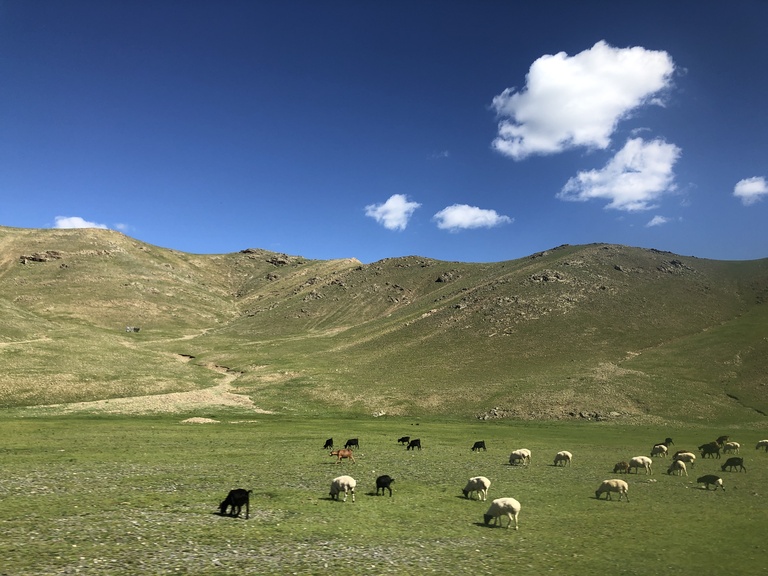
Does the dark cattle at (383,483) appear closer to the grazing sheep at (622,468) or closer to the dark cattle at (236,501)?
the dark cattle at (236,501)

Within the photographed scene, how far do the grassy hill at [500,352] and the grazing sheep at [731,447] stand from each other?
2491 cm

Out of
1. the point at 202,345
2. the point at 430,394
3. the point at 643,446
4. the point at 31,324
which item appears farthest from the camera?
the point at 202,345

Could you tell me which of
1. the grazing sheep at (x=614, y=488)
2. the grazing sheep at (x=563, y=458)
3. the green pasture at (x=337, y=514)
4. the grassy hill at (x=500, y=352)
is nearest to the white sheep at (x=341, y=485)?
the green pasture at (x=337, y=514)

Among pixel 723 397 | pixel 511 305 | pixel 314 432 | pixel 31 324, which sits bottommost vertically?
pixel 314 432

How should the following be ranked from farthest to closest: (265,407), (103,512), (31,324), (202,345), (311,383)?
(202,345) → (31,324) → (311,383) → (265,407) → (103,512)

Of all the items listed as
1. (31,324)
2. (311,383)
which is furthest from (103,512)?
(31,324)

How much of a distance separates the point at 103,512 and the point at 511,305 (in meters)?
136

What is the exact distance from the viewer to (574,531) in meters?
22.7

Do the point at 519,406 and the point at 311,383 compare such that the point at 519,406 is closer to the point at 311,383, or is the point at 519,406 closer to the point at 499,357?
the point at 499,357

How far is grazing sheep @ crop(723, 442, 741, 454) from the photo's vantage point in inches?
1952

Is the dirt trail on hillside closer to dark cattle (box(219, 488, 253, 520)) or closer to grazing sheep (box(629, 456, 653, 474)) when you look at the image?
dark cattle (box(219, 488, 253, 520))

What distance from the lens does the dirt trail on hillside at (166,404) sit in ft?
224

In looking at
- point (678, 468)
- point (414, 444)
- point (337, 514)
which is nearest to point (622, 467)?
point (678, 468)

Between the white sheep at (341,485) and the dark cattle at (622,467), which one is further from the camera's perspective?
the dark cattle at (622,467)
